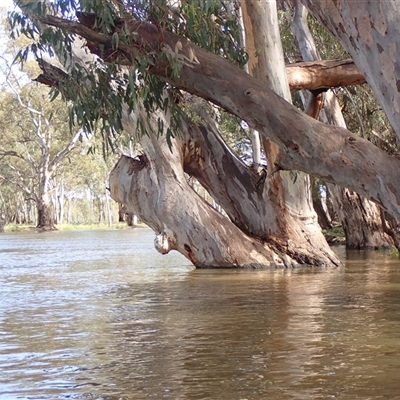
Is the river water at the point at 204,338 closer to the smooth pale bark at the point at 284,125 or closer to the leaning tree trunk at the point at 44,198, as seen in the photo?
the smooth pale bark at the point at 284,125

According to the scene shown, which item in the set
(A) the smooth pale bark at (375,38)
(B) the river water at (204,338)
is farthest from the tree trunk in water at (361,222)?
(A) the smooth pale bark at (375,38)

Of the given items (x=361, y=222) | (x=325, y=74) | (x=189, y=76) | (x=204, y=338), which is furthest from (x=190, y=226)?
(x=361, y=222)

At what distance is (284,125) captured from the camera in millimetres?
6625

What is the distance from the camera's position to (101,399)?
12.5 ft

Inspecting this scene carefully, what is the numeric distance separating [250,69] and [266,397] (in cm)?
819

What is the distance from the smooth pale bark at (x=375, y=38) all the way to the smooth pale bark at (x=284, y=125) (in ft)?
1.75

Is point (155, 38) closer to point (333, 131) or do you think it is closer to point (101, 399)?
point (333, 131)

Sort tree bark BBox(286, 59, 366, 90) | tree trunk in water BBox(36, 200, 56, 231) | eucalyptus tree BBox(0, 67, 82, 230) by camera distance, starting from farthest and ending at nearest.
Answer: tree trunk in water BBox(36, 200, 56, 231) → eucalyptus tree BBox(0, 67, 82, 230) → tree bark BBox(286, 59, 366, 90)

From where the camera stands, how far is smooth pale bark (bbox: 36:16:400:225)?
21.0ft

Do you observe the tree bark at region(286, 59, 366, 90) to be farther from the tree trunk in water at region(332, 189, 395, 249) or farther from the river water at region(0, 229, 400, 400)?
the tree trunk in water at region(332, 189, 395, 249)

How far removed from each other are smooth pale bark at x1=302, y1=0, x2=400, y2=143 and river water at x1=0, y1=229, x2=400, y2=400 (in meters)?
1.69

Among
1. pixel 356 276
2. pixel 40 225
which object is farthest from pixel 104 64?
pixel 40 225

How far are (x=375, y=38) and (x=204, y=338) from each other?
239 centimetres

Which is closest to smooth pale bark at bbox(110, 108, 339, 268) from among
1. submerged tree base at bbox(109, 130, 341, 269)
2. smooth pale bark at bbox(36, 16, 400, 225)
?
submerged tree base at bbox(109, 130, 341, 269)
